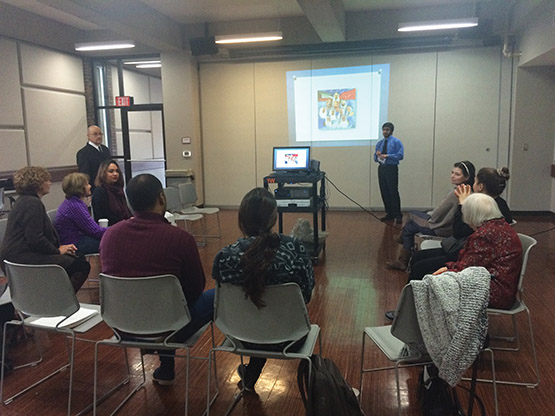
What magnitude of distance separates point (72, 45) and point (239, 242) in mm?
7782

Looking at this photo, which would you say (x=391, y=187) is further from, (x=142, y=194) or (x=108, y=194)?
(x=142, y=194)

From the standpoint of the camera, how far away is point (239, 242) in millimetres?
1881

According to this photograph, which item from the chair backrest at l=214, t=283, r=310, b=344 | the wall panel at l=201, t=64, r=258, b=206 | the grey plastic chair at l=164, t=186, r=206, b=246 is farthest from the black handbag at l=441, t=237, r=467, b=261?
the wall panel at l=201, t=64, r=258, b=206

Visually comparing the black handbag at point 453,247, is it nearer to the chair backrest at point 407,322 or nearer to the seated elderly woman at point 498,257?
the seated elderly woman at point 498,257

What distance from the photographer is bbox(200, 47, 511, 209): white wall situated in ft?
23.3

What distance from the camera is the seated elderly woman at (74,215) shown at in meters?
3.28

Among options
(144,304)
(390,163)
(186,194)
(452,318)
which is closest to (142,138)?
(186,194)

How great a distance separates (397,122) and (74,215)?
576 centimetres

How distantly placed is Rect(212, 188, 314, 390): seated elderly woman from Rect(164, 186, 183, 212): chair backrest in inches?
144

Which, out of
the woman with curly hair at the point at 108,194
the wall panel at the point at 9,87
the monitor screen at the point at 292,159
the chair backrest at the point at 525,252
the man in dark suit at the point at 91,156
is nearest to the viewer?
the chair backrest at the point at 525,252

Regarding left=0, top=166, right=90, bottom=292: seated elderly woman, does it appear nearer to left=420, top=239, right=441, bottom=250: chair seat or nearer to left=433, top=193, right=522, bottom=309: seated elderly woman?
left=433, top=193, right=522, bottom=309: seated elderly woman

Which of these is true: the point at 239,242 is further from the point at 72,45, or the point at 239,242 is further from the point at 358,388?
the point at 72,45

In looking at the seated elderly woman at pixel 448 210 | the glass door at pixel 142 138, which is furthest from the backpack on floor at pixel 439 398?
the glass door at pixel 142 138

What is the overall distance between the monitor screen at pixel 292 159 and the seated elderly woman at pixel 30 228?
2535 mm
